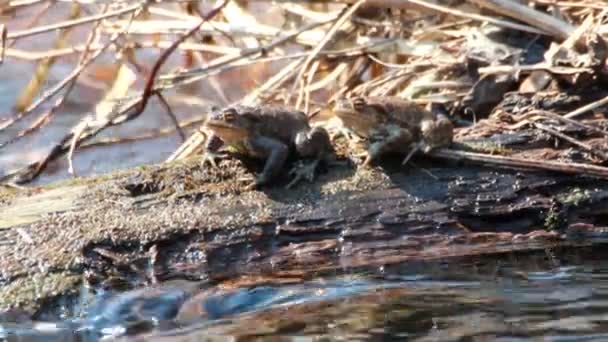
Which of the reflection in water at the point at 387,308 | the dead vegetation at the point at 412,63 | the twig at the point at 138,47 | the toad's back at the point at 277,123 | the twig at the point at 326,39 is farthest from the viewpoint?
the twig at the point at 138,47

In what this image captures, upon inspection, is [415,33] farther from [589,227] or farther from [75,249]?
[75,249]

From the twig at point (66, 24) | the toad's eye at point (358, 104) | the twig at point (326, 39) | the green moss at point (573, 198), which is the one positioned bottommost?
the green moss at point (573, 198)

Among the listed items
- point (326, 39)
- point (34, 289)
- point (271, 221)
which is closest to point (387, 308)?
point (271, 221)

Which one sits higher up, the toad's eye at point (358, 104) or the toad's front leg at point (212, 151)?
the toad's eye at point (358, 104)

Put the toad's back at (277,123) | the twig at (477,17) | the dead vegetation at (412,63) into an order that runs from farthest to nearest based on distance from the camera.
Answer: the twig at (477,17), the dead vegetation at (412,63), the toad's back at (277,123)

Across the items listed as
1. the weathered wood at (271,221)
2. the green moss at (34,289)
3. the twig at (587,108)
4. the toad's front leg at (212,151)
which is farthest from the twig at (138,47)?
the green moss at (34,289)

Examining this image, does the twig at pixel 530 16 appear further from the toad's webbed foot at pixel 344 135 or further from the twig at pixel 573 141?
the toad's webbed foot at pixel 344 135

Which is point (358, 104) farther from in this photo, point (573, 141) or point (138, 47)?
point (138, 47)
